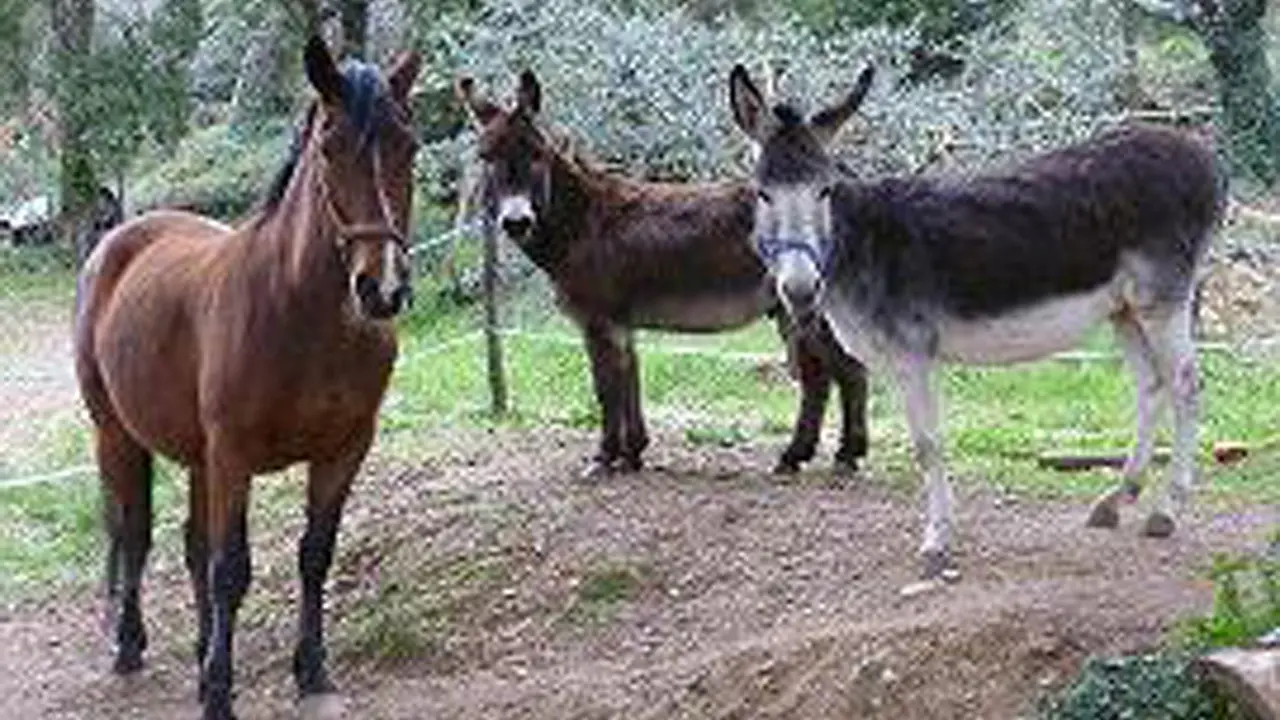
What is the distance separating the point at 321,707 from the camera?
706 cm

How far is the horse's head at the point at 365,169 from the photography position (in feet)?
20.2

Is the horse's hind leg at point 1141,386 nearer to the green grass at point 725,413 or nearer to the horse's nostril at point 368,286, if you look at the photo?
the green grass at point 725,413

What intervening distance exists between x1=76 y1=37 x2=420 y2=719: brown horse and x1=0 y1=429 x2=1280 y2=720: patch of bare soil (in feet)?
1.83

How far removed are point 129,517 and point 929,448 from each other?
315cm

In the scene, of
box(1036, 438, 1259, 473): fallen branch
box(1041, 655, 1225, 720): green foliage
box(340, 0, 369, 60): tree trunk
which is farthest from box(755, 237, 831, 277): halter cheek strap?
box(340, 0, 369, 60): tree trunk

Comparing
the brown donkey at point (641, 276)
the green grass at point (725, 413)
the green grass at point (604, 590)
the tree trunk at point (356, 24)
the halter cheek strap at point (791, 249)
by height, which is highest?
the tree trunk at point (356, 24)

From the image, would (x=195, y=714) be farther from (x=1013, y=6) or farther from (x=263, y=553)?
(x=1013, y=6)

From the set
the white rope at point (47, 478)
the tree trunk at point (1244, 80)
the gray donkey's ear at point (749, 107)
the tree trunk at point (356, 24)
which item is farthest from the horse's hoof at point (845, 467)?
the tree trunk at point (356, 24)

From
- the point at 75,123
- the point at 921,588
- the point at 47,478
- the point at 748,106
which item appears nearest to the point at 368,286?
the point at 748,106

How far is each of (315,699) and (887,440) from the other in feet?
14.7

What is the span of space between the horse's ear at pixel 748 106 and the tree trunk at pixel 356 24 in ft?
38.7

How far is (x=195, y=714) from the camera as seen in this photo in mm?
7352

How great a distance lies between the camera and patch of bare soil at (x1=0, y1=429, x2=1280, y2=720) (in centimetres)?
625

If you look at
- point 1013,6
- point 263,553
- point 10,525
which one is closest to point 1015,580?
point 263,553
